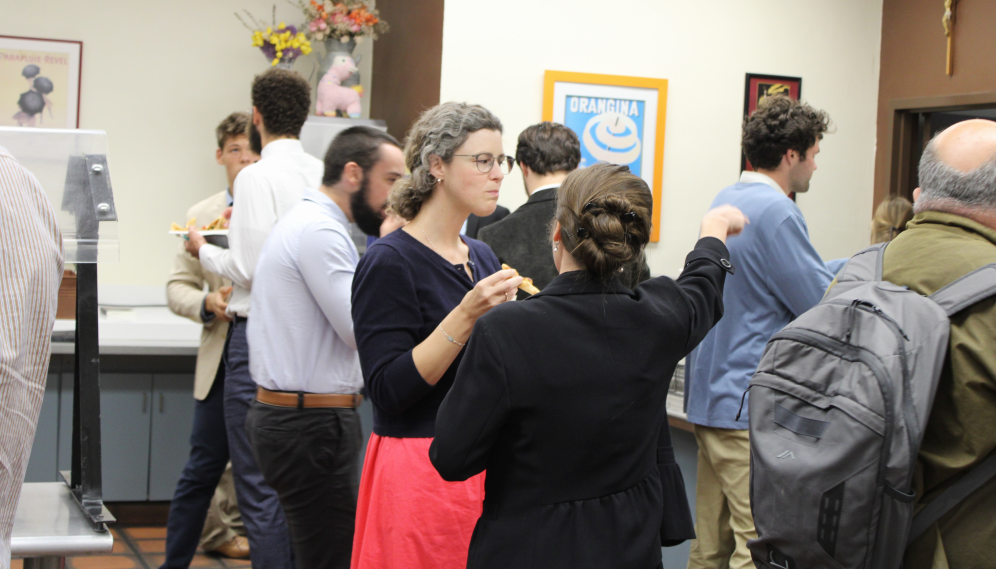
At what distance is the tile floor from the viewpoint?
139 inches

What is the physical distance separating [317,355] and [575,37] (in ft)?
8.85

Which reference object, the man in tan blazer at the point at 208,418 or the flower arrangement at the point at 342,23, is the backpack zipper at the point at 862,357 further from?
the flower arrangement at the point at 342,23

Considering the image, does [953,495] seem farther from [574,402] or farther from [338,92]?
[338,92]

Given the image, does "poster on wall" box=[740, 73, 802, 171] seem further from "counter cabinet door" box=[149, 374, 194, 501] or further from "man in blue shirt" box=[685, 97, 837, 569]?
"counter cabinet door" box=[149, 374, 194, 501]

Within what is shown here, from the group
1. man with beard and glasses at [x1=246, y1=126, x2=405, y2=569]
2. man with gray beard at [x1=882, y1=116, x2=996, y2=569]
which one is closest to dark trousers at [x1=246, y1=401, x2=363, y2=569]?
man with beard and glasses at [x1=246, y1=126, x2=405, y2=569]

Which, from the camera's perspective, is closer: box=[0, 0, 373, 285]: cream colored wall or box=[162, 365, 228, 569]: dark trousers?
box=[162, 365, 228, 569]: dark trousers

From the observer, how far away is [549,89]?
4199mm

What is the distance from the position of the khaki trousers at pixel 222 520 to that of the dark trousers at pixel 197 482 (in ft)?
2.30

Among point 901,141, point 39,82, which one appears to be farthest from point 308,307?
point 39,82

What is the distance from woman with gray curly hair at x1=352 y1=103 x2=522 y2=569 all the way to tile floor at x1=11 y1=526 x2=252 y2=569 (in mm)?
2227

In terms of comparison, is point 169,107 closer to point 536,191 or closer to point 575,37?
point 575,37

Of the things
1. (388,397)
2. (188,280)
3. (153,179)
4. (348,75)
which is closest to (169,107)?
(153,179)

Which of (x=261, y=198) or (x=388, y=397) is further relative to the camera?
(x=261, y=198)

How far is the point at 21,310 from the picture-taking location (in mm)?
1149
